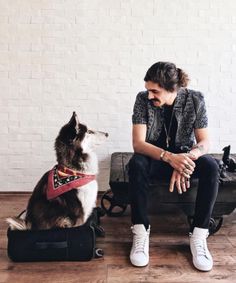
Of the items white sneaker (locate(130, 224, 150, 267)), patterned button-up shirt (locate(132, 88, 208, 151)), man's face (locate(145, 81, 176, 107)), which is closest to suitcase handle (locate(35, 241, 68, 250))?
white sneaker (locate(130, 224, 150, 267))

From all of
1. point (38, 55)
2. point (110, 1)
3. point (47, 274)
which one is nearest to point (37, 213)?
point (47, 274)

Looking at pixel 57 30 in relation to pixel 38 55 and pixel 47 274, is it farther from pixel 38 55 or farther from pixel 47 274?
pixel 47 274

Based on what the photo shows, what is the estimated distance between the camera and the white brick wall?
2576 millimetres

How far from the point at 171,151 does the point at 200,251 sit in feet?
1.89

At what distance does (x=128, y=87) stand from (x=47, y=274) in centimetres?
162

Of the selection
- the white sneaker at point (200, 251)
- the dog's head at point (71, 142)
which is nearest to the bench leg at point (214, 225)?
the white sneaker at point (200, 251)

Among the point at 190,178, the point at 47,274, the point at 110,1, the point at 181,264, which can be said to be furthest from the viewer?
the point at 110,1

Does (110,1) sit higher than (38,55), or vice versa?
(110,1)

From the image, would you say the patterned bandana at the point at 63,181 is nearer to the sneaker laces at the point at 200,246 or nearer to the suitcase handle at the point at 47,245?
the suitcase handle at the point at 47,245

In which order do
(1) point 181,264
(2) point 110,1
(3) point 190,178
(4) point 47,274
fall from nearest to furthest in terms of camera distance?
(4) point 47,274 → (1) point 181,264 → (3) point 190,178 → (2) point 110,1

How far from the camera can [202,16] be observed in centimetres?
261

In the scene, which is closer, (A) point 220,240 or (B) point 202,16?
(A) point 220,240

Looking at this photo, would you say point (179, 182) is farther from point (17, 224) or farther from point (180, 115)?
point (17, 224)

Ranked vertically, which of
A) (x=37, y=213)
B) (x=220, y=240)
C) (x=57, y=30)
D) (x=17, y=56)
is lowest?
(x=220, y=240)
